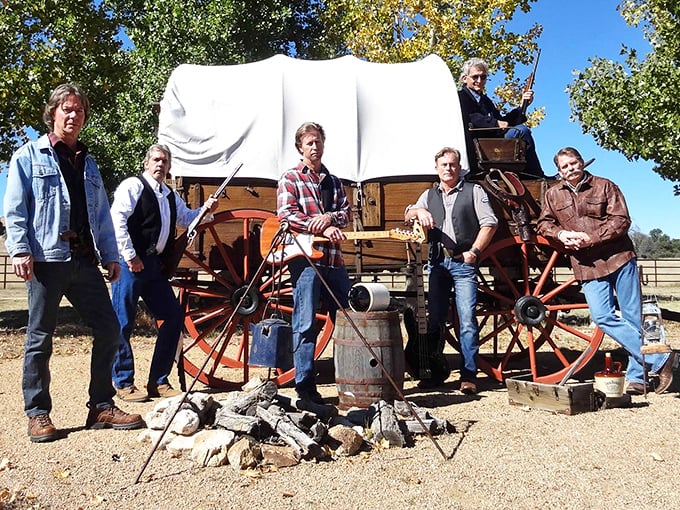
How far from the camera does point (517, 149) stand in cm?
555

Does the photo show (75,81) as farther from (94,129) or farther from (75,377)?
(75,377)

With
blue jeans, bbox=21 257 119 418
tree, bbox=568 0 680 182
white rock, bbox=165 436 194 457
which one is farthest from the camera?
tree, bbox=568 0 680 182

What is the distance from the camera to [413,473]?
3115 millimetres

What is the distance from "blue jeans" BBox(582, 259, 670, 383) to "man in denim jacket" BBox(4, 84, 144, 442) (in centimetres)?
326

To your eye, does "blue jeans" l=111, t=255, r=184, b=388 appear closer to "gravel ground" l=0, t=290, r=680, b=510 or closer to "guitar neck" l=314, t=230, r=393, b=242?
"gravel ground" l=0, t=290, r=680, b=510

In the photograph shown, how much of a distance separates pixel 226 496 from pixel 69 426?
1.62 m

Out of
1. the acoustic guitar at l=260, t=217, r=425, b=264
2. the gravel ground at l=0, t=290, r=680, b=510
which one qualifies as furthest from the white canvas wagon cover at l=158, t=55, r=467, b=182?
the gravel ground at l=0, t=290, r=680, b=510

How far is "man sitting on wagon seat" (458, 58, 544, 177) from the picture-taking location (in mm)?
5667

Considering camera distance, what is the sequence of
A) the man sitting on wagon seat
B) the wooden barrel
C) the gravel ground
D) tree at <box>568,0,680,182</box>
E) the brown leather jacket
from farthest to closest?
1. tree at <box>568,0,680,182</box>
2. the man sitting on wagon seat
3. the brown leather jacket
4. the wooden barrel
5. the gravel ground

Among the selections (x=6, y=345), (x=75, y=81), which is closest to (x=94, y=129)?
(x=75, y=81)

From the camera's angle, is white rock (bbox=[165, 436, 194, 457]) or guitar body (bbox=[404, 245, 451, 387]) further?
guitar body (bbox=[404, 245, 451, 387])

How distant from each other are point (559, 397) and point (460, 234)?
4.41ft

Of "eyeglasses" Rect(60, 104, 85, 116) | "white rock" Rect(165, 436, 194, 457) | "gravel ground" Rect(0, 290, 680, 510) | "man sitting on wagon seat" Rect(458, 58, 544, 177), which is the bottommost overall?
"gravel ground" Rect(0, 290, 680, 510)

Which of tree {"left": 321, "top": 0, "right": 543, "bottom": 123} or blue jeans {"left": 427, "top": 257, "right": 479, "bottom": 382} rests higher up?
tree {"left": 321, "top": 0, "right": 543, "bottom": 123}
